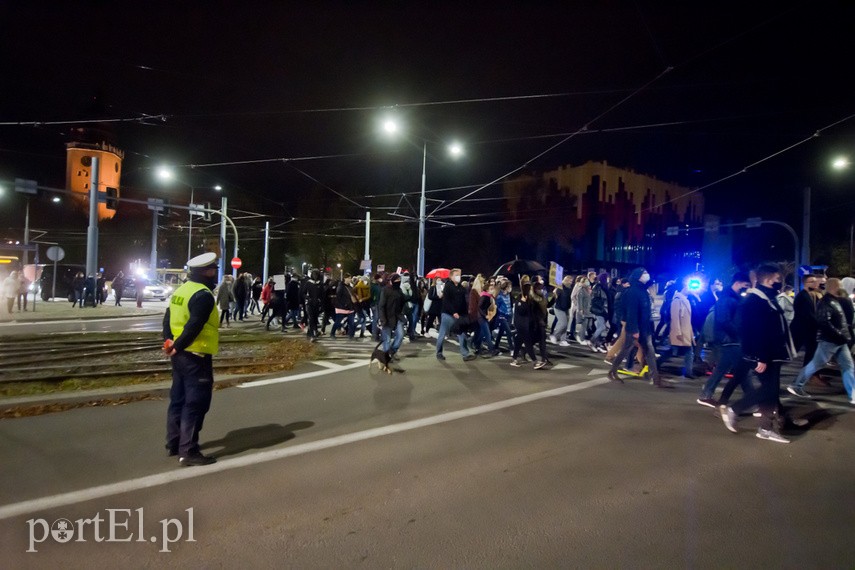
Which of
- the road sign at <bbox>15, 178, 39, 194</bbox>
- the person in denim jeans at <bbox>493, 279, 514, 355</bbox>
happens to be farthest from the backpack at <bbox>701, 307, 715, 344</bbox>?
the road sign at <bbox>15, 178, 39, 194</bbox>

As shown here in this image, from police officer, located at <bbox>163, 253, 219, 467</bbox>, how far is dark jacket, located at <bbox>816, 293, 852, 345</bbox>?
8045 millimetres

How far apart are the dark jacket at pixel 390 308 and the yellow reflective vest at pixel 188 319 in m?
5.01

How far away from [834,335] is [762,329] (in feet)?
9.31

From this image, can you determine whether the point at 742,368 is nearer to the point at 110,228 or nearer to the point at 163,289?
the point at 163,289

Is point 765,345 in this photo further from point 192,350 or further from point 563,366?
point 192,350

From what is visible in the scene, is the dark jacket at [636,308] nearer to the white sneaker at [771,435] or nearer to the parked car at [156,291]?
the white sneaker at [771,435]

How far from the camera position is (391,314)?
31.7 ft

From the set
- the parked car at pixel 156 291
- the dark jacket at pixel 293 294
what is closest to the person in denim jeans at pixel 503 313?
the dark jacket at pixel 293 294

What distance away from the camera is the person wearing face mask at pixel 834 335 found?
24.2 feet

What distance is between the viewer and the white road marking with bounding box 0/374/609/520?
157 inches

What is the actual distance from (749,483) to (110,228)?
7546 centimetres

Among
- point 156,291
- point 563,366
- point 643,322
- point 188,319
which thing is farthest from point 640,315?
point 156,291

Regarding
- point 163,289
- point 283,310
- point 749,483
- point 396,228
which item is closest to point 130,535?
point 749,483

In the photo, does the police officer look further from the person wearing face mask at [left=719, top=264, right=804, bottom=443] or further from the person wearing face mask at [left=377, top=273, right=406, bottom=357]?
the person wearing face mask at [left=719, top=264, right=804, bottom=443]
